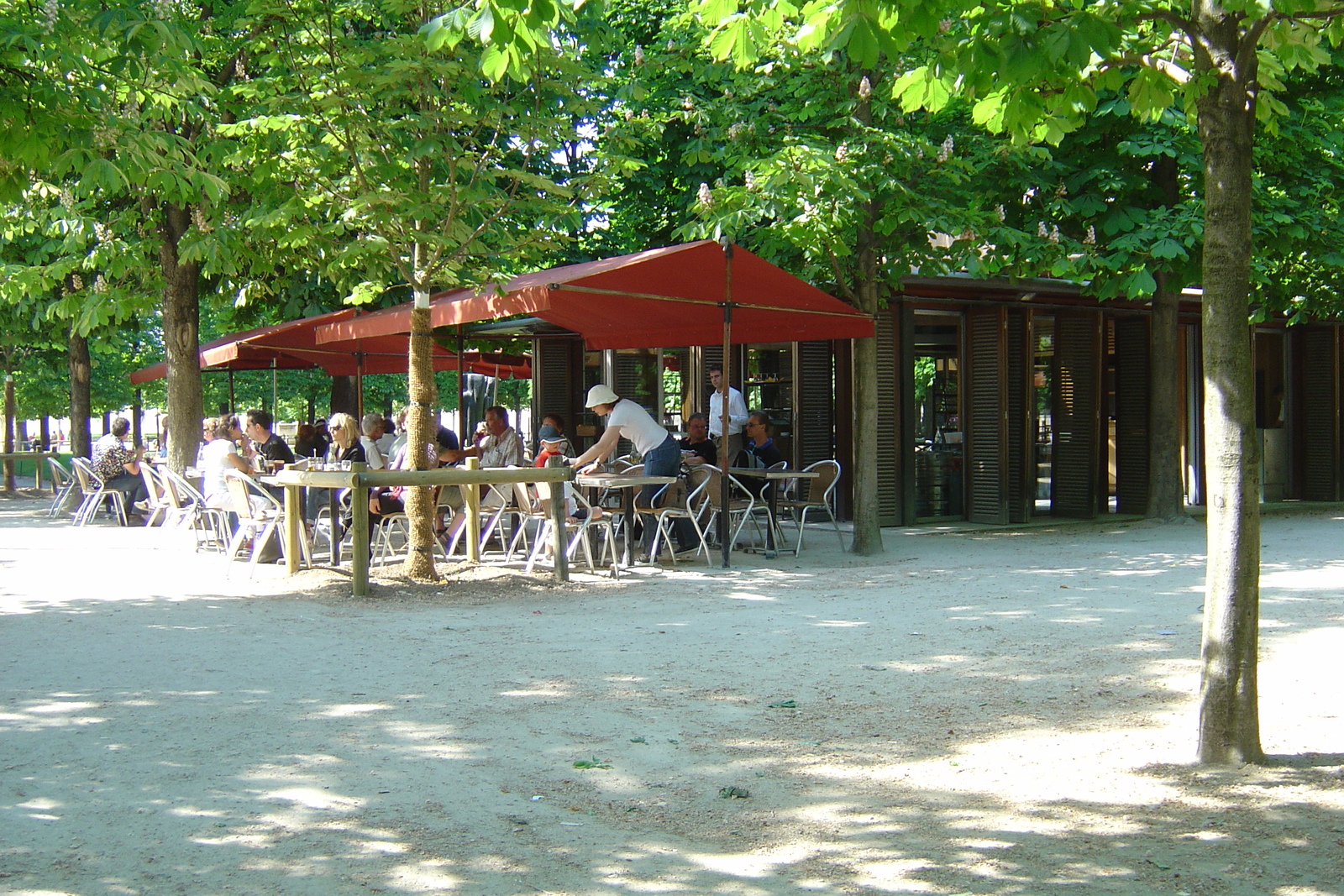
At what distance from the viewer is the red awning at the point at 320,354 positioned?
1363 cm

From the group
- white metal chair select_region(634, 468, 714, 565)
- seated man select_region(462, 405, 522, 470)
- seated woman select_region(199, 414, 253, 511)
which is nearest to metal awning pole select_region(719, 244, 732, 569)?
white metal chair select_region(634, 468, 714, 565)

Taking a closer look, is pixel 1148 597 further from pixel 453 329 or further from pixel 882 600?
pixel 453 329

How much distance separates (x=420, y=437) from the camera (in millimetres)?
9367

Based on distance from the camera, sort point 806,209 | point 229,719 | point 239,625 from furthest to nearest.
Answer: point 806,209 → point 239,625 → point 229,719

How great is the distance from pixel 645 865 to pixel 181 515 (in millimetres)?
11882

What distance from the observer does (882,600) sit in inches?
333

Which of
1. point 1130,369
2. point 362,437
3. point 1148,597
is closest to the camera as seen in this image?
point 1148,597

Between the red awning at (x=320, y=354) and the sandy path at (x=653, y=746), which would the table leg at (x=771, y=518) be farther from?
the red awning at (x=320, y=354)

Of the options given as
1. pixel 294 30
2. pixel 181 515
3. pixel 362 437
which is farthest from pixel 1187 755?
pixel 181 515

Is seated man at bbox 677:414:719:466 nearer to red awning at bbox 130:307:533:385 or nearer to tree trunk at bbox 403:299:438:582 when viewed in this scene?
tree trunk at bbox 403:299:438:582

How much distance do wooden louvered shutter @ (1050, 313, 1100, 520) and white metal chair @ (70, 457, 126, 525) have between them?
38.0 feet

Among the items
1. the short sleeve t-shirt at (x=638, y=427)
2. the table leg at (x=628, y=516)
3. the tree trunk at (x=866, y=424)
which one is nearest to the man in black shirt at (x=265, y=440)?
the table leg at (x=628, y=516)

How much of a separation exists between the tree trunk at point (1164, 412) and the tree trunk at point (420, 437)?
8.51 metres

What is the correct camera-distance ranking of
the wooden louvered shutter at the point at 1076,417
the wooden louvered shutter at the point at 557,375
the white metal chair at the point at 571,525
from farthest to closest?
the wooden louvered shutter at the point at 557,375, the wooden louvered shutter at the point at 1076,417, the white metal chair at the point at 571,525
